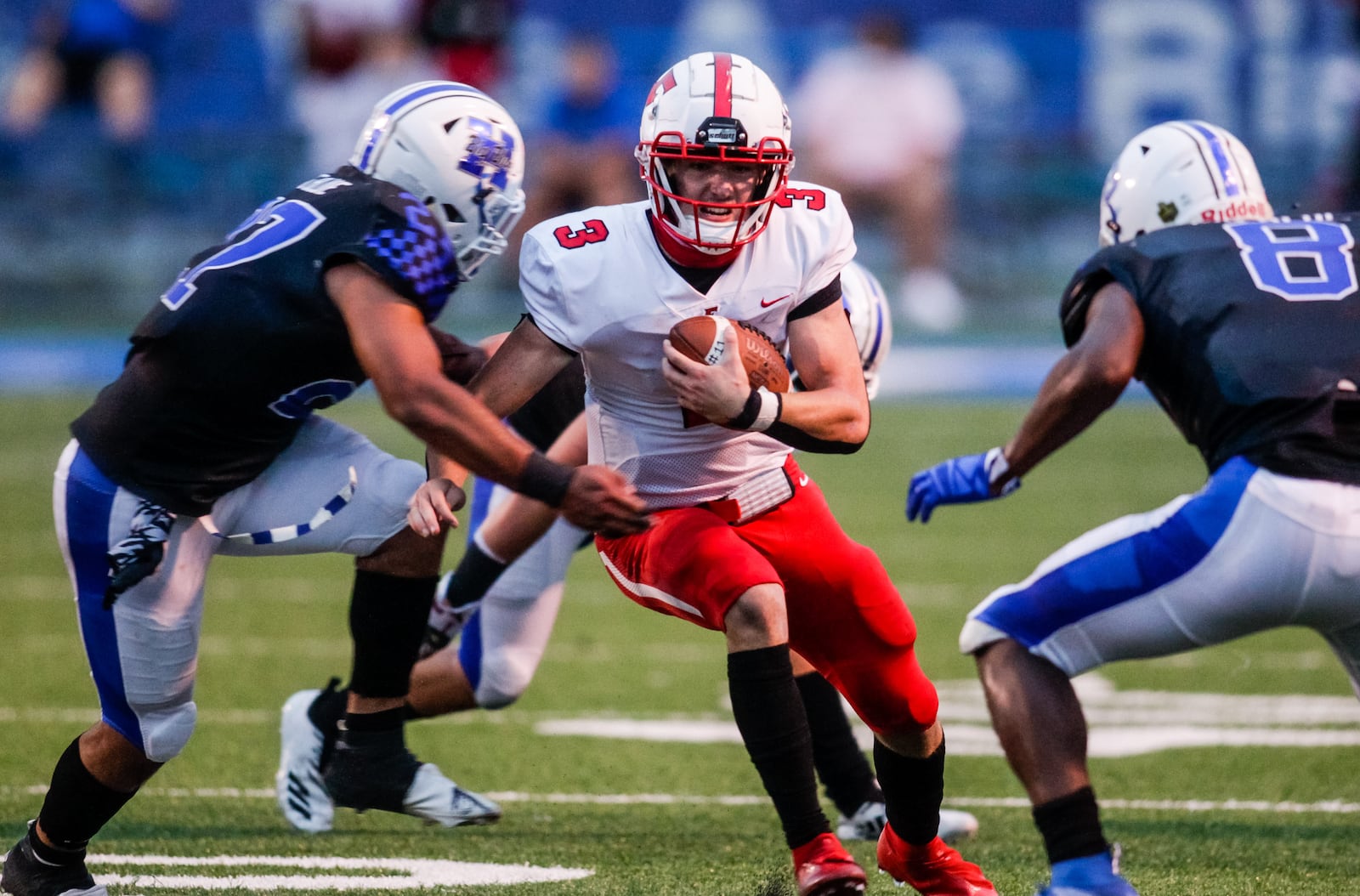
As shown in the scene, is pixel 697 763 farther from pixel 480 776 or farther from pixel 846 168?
pixel 846 168

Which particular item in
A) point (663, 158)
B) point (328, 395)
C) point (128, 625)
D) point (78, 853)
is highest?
point (663, 158)

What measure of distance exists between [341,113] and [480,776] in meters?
8.40

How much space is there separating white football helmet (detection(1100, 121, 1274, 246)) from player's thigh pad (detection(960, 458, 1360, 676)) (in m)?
0.61

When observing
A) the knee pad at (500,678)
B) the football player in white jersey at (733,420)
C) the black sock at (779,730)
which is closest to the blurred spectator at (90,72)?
the knee pad at (500,678)

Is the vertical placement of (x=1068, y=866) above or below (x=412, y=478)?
below

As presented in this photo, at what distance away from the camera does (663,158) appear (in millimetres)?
3549

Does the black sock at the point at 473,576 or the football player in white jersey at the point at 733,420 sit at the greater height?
the football player in white jersey at the point at 733,420

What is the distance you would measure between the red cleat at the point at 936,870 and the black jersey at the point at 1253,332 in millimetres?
A: 912

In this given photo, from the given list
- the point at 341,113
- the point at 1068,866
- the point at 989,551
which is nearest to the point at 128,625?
the point at 1068,866

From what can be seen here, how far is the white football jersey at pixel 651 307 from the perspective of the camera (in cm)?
349

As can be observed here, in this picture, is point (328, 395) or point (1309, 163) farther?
point (1309, 163)

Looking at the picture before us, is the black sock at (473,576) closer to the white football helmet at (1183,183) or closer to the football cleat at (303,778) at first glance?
the football cleat at (303,778)

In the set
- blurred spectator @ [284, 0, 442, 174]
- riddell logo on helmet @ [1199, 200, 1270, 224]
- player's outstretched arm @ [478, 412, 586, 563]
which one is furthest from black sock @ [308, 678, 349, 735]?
blurred spectator @ [284, 0, 442, 174]

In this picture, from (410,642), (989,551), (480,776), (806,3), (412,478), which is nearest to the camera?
(412,478)
